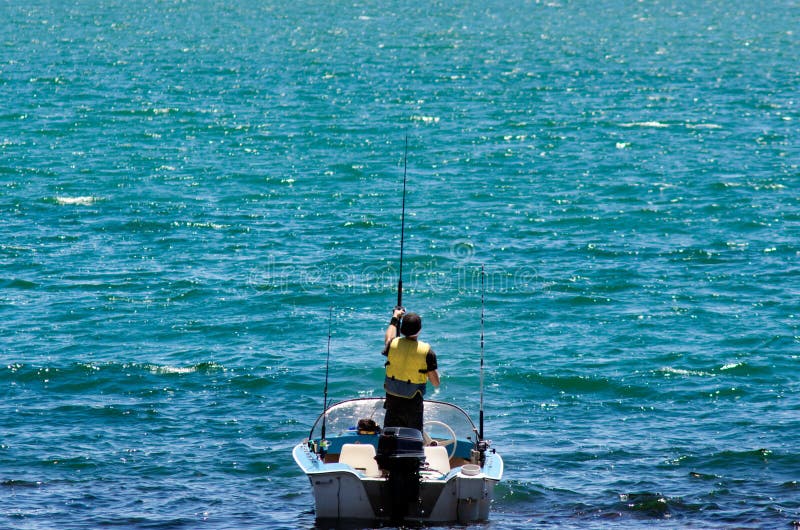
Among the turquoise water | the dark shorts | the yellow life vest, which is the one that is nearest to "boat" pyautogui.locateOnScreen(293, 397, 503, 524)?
the dark shorts

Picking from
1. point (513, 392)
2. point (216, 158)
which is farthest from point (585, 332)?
point (216, 158)

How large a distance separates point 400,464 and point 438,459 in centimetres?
118

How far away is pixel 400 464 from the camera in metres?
12.9

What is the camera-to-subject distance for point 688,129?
155 feet

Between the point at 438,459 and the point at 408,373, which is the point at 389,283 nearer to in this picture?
the point at 438,459

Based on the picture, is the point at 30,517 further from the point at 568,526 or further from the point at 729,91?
the point at 729,91

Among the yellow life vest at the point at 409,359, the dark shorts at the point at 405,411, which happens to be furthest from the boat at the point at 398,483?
the yellow life vest at the point at 409,359

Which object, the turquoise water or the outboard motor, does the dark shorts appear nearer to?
the outboard motor

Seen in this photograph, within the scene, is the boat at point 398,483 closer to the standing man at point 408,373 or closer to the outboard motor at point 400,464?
the outboard motor at point 400,464

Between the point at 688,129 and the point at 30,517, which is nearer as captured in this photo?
the point at 30,517

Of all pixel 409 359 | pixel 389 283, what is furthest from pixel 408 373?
pixel 389 283

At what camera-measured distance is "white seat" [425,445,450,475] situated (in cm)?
1390

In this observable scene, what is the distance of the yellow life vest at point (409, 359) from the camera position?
1340 centimetres

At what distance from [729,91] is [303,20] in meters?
47.8
